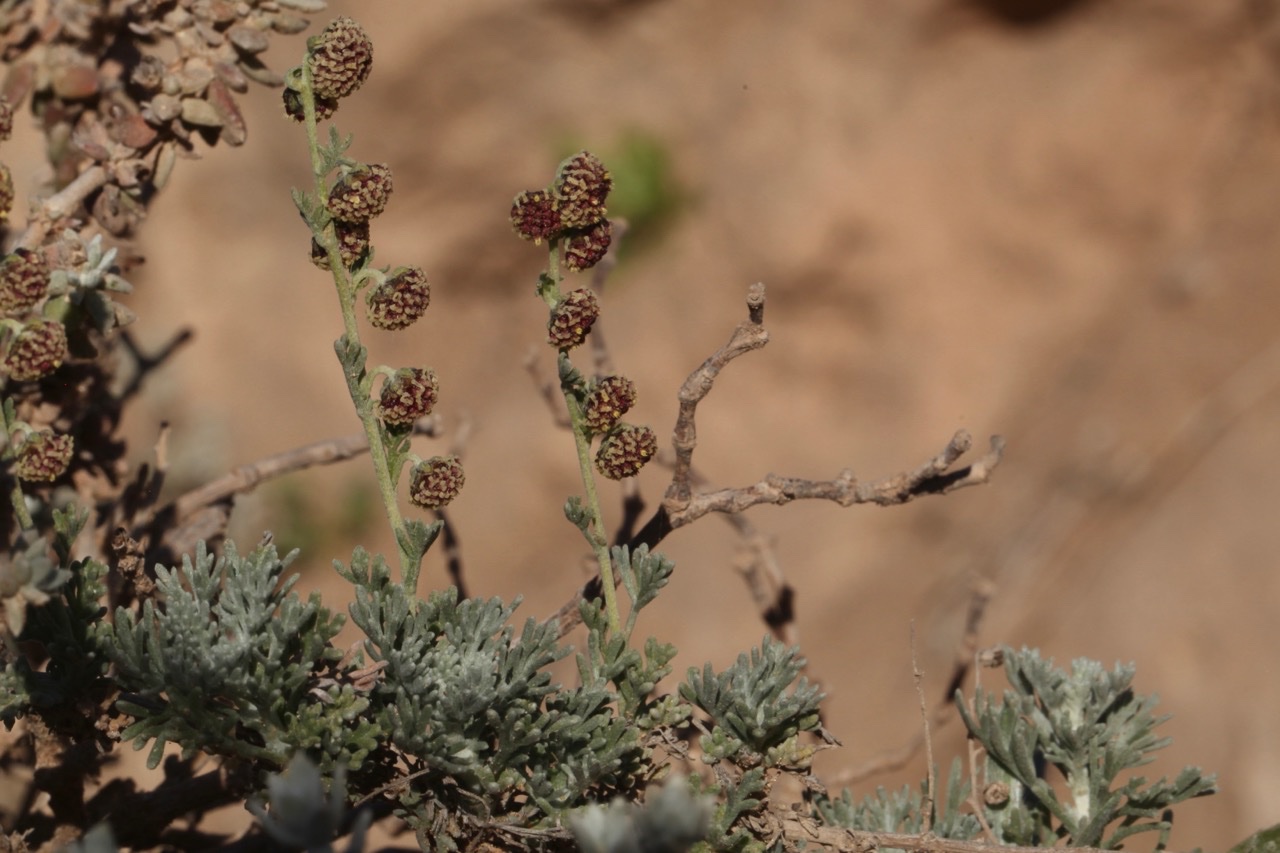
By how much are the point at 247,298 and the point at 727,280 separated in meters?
2.03

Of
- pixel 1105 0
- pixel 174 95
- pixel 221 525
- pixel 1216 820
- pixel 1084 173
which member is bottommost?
pixel 1216 820

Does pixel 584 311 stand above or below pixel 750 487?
above

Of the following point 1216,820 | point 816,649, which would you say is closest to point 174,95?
point 1216,820

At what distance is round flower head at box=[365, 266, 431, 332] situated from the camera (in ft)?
3.07

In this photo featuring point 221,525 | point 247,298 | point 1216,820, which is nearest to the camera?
point 221,525

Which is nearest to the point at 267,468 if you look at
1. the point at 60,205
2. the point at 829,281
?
the point at 60,205

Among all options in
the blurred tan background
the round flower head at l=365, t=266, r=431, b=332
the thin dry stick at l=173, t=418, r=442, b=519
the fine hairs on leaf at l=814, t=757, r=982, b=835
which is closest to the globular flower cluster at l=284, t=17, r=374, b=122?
the round flower head at l=365, t=266, r=431, b=332

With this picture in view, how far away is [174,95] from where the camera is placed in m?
1.25

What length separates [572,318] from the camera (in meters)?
0.95

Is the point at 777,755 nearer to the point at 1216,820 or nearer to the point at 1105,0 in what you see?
the point at 1216,820

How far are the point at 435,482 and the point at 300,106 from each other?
0.31 meters

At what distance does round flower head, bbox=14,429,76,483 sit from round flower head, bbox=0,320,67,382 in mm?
53

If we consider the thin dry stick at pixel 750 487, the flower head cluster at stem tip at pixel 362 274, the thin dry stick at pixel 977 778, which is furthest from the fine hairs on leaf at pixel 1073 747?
the flower head cluster at stem tip at pixel 362 274

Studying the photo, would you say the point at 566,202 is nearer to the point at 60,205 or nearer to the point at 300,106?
the point at 300,106
